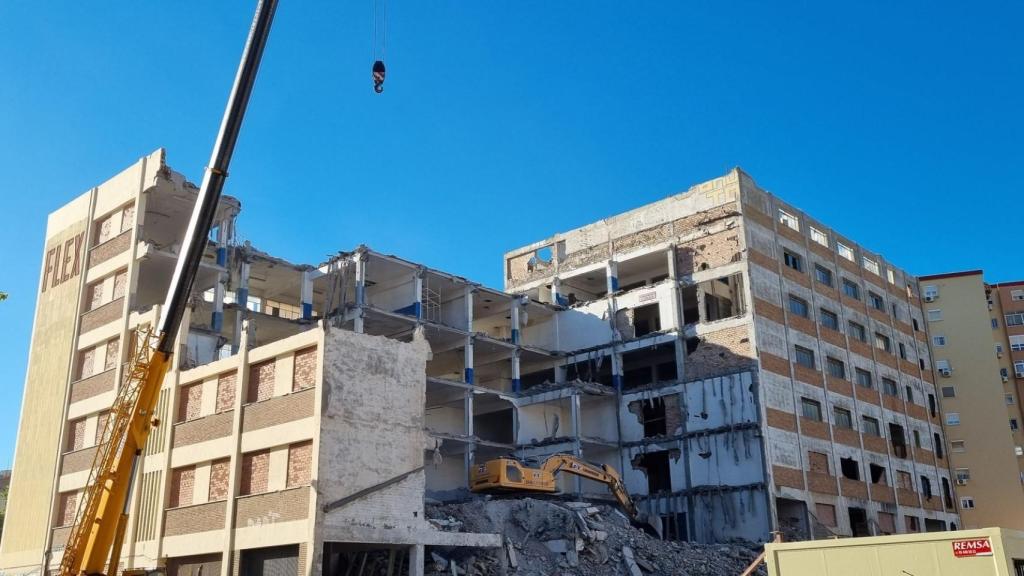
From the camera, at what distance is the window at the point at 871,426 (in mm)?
53559

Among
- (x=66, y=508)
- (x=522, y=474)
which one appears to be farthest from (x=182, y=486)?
(x=522, y=474)

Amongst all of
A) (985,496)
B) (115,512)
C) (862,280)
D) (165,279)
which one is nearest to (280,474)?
(115,512)

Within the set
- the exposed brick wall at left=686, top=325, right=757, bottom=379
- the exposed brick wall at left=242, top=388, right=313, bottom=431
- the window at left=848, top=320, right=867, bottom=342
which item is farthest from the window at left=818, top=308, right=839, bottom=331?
the exposed brick wall at left=242, top=388, right=313, bottom=431

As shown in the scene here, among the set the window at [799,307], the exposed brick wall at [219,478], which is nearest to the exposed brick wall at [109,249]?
the exposed brick wall at [219,478]

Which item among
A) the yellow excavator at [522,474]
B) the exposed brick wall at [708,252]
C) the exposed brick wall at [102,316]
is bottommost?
the yellow excavator at [522,474]

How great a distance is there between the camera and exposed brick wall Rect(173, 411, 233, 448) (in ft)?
101

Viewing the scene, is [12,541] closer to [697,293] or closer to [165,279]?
[165,279]

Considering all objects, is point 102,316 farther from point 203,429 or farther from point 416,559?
point 416,559

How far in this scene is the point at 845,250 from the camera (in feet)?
196

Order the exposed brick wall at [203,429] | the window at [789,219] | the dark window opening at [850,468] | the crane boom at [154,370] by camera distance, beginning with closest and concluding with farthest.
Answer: the crane boom at [154,370]
the exposed brick wall at [203,429]
the dark window opening at [850,468]
the window at [789,219]

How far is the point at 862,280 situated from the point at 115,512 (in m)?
48.3

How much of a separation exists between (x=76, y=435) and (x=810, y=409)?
34.7 m

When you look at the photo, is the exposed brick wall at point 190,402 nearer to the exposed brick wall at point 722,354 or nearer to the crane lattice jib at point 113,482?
the crane lattice jib at point 113,482

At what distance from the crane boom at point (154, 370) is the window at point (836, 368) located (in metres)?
39.0
